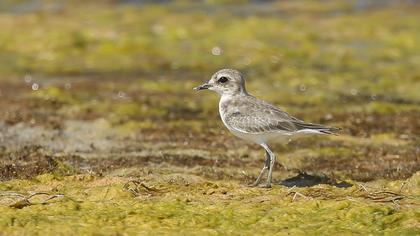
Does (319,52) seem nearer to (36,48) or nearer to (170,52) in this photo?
(170,52)

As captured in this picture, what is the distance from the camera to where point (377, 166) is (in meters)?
14.6

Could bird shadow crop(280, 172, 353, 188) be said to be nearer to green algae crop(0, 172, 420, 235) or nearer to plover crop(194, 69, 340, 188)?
plover crop(194, 69, 340, 188)

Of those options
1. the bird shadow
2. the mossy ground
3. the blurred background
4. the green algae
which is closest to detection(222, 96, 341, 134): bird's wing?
the mossy ground

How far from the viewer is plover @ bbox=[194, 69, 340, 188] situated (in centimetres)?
1159

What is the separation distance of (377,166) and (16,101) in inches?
437

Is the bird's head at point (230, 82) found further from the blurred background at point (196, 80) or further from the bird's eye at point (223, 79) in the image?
the blurred background at point (196, 80)

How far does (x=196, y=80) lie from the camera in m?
27.1

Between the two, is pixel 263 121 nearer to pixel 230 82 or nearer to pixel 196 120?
pixel 230 82

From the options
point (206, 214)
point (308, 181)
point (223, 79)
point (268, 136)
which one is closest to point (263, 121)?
point (268, 136)

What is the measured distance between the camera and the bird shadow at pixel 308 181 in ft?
41.1

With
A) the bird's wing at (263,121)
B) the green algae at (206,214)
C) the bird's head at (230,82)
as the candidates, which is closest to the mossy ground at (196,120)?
the green algae at (206,214)

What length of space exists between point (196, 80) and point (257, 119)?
1557cm

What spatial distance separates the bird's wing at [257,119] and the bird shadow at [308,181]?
1338 millimetres

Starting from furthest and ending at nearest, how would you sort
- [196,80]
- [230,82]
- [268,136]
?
[196,80] → [230,82] → [268,136]
